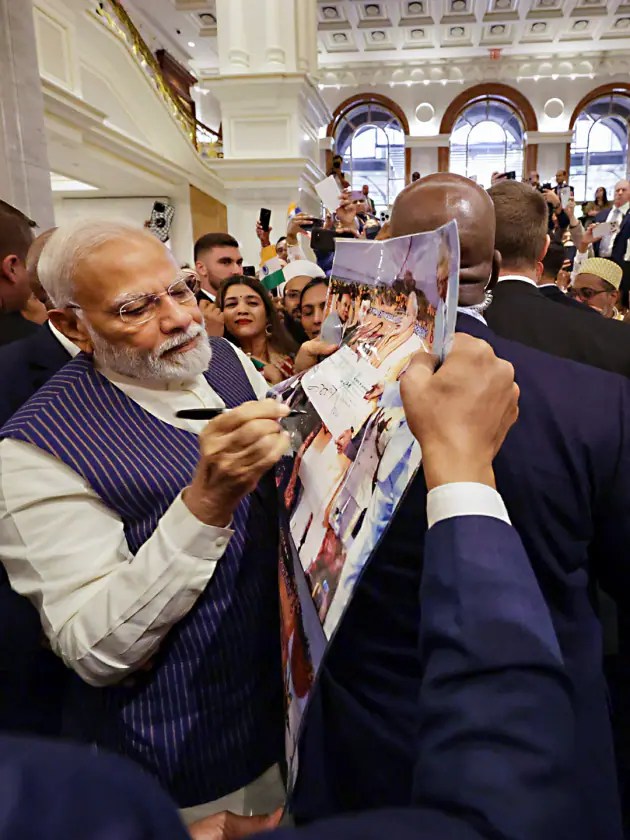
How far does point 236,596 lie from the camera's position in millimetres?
1026

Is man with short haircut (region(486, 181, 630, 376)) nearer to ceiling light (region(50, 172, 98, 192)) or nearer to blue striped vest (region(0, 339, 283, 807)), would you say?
blue striped vest (region(0, 339, 283, 807))

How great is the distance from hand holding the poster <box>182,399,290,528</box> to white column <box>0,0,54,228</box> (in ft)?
10.3

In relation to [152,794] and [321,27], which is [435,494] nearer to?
[152,794]

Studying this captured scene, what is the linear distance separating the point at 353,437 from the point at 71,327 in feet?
2.33

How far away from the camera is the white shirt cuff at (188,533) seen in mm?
891

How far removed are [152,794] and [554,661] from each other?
330 mm

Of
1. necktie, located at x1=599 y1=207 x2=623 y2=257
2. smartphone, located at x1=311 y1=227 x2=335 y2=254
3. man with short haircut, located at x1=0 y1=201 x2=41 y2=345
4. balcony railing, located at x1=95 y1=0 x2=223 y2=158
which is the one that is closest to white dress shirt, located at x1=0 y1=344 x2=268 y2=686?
man with short haircut, located at x1=0 y1=201 x2=41 y2=345

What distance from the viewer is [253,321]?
112 inches

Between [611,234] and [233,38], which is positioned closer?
[611,234]

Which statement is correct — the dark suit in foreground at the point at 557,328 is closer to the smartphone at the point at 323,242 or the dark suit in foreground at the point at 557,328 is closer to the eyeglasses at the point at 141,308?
the smartphone at the point at 323,242

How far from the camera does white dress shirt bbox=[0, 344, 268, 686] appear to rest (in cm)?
90

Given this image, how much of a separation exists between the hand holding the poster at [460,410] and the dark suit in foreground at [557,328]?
4.72 feet

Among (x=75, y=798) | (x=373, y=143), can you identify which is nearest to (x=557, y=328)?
(x=75, y=798)

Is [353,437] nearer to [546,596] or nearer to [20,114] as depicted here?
[546,596]
